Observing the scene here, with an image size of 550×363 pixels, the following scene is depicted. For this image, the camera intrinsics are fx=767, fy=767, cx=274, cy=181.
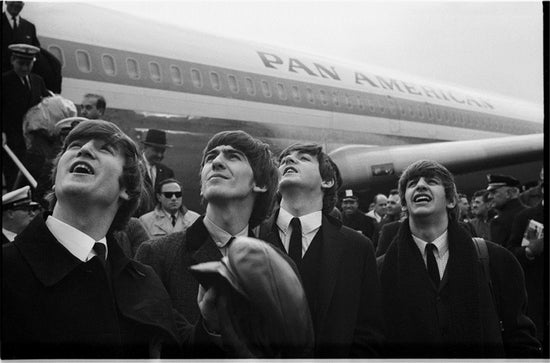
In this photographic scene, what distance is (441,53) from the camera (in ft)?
14.4

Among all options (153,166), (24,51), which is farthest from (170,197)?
(24,51)

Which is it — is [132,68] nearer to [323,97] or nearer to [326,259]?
[323,97]

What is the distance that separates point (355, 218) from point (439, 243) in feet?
1.51

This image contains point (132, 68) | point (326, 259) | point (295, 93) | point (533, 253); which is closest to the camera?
point (326, 259)

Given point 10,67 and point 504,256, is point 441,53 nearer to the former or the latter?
point 504,256

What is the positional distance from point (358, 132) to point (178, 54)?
47.6 inches

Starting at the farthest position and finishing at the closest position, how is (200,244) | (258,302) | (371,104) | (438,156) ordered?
1. (371,104)
2. (438,156)
3. (200,244)
4. (258,302)

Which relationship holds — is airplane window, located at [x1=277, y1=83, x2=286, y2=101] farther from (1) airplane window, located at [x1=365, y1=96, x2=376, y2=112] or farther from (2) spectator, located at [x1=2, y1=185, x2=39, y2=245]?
(2) spectator, located at [x1=2, y1=185, x2=39, y2=245]

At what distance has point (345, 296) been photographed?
12.5ft

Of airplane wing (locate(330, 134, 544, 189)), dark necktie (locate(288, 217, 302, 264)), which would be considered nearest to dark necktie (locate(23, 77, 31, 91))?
dark necktie (locate(288, 217, 302, 264))

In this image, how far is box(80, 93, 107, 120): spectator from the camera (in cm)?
397

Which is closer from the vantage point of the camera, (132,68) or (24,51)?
(24,51)

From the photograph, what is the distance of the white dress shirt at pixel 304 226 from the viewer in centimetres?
385

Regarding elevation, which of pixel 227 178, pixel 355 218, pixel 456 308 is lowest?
pixel 456 308
